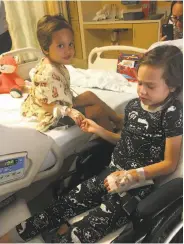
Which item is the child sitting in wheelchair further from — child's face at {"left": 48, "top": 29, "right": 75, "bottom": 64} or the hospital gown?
child's face at {"left": 48, "top": 29, "right": 75, "bottom": 64}

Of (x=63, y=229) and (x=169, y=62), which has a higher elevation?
(x=169, y=62)

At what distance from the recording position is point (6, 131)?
0.66 meters

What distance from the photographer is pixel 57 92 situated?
2.56 feet

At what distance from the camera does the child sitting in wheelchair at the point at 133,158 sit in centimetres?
58

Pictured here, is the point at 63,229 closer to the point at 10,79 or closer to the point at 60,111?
the point at 60,111

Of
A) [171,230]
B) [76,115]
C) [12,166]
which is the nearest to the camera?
→ [171,230]

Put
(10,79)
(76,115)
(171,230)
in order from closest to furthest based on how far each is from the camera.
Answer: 1. (171,230)
2. (76,115)
3. (10,79)

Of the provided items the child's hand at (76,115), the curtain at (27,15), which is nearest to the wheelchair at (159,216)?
the child's hand at (76,115)

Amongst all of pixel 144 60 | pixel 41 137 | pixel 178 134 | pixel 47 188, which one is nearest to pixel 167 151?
pixel 178 134

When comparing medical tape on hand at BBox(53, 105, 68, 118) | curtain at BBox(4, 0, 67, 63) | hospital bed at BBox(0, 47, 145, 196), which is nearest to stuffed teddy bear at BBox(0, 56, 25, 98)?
hospital bed at BBox(0, 47, 145, 196)

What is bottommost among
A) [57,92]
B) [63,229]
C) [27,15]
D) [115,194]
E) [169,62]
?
[63,229]

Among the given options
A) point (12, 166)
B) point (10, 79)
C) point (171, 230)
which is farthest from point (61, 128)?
point (171, 230)

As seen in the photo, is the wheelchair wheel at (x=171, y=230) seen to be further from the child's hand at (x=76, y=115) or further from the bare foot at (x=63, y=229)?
the child's hand at (x=76, y=115)

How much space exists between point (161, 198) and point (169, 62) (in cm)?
28
